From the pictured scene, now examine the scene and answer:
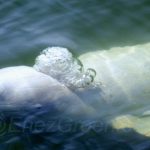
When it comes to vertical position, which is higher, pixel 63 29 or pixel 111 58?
pixel 63 29

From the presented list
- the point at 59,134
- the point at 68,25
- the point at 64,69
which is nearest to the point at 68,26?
the point at 68,25

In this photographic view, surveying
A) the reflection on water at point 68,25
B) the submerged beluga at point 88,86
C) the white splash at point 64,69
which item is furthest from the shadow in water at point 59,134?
the reflection on water at point 68,25

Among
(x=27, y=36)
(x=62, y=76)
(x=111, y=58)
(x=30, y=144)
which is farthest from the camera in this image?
(x=27, y=36)

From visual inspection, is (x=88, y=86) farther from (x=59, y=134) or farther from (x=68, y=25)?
(x=68, y=25)

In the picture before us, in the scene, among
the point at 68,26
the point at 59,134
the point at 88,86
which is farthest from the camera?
the point at 68,26

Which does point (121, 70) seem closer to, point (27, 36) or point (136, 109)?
point (136, 109)

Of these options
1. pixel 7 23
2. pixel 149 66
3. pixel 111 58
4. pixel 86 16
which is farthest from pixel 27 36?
pixel 149 66

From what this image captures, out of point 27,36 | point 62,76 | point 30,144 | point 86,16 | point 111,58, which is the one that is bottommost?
point 30,144

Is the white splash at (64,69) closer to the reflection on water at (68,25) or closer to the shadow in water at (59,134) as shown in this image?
the shadow in water at (59,134)
